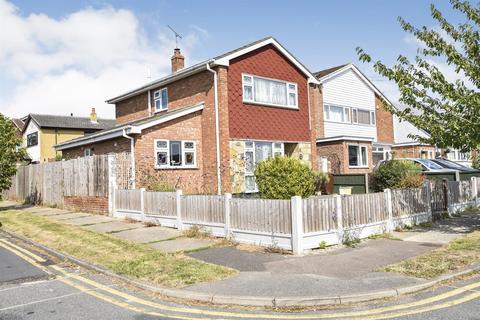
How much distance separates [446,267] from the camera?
7.65 m

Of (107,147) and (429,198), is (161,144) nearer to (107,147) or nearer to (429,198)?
(107,147)

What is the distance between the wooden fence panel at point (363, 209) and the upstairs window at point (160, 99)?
13647 millimetres

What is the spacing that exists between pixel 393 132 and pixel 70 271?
102 feet

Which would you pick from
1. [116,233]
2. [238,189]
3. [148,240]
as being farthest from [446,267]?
[238,189]

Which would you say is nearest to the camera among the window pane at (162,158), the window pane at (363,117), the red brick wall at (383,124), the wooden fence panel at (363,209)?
the wooden fence panel at (363,209)

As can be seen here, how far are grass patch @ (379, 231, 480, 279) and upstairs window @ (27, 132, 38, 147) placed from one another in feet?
Answer: 141

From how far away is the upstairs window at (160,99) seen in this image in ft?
72.8

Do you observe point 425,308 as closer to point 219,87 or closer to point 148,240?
point 148,240

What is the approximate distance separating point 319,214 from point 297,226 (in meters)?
0.79

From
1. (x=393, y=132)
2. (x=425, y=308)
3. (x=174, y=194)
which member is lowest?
(x=425, y=308)

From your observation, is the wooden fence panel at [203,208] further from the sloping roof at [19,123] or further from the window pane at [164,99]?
the sloping roof at [19,123]

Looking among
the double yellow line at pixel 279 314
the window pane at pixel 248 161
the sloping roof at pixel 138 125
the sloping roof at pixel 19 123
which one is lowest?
the double yellow line at pixel 279 314

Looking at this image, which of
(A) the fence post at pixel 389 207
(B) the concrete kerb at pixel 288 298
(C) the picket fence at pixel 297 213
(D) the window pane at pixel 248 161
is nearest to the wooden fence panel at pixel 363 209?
(C) the picket fence at pixel 297 213

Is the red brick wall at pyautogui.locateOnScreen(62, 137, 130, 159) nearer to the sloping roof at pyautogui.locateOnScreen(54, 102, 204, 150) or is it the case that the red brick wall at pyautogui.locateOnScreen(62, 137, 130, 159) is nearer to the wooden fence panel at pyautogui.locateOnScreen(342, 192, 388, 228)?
the sloping roof at pyautogui.locateOnScreen(54, 102, 204, 150)
